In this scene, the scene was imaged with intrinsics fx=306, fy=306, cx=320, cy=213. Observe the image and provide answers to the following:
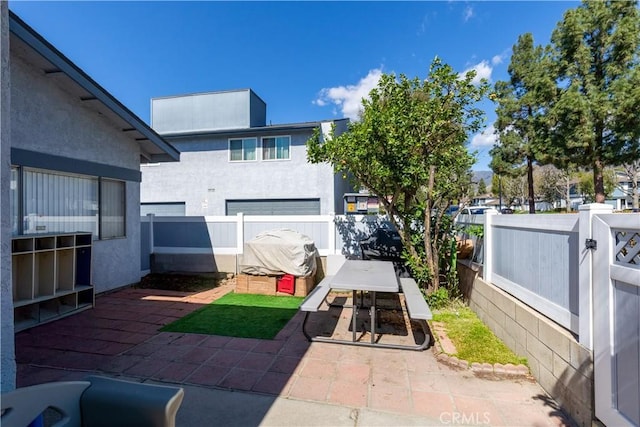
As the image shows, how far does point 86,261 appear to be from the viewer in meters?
6.08

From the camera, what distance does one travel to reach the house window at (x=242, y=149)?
14430mm

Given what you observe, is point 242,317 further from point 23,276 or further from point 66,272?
point 23,276

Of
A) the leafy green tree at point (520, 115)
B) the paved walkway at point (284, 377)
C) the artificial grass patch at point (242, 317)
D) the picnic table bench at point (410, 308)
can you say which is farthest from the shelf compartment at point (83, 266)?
the leafy green tree at point (520, 115)

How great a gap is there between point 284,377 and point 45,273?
5019mm

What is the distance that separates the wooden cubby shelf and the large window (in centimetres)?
45

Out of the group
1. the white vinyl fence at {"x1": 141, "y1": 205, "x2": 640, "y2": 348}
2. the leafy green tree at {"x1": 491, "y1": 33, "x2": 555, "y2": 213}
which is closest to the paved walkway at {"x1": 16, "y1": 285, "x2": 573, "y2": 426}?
the white vinyl fence at {"x1": 141, "y1": 205, "x2": 640, "y2": 348}

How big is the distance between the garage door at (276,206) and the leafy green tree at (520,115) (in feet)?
42.5

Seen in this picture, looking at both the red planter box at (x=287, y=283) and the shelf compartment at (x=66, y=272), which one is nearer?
the shelf compartment at (x=66, y=272)

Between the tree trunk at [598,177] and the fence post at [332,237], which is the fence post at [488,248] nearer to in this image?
the fence post at [332,237]

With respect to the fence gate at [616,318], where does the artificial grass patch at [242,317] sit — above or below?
below

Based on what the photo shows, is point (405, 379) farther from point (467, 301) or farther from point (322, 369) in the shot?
point (467, 301)

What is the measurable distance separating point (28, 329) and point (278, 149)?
35.4ft

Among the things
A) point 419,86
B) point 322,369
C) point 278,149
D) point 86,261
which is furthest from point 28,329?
point 278,149

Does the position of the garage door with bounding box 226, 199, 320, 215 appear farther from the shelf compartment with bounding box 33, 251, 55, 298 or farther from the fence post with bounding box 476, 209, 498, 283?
the shelf compartment with bounding box 33, 251, 55, 298
